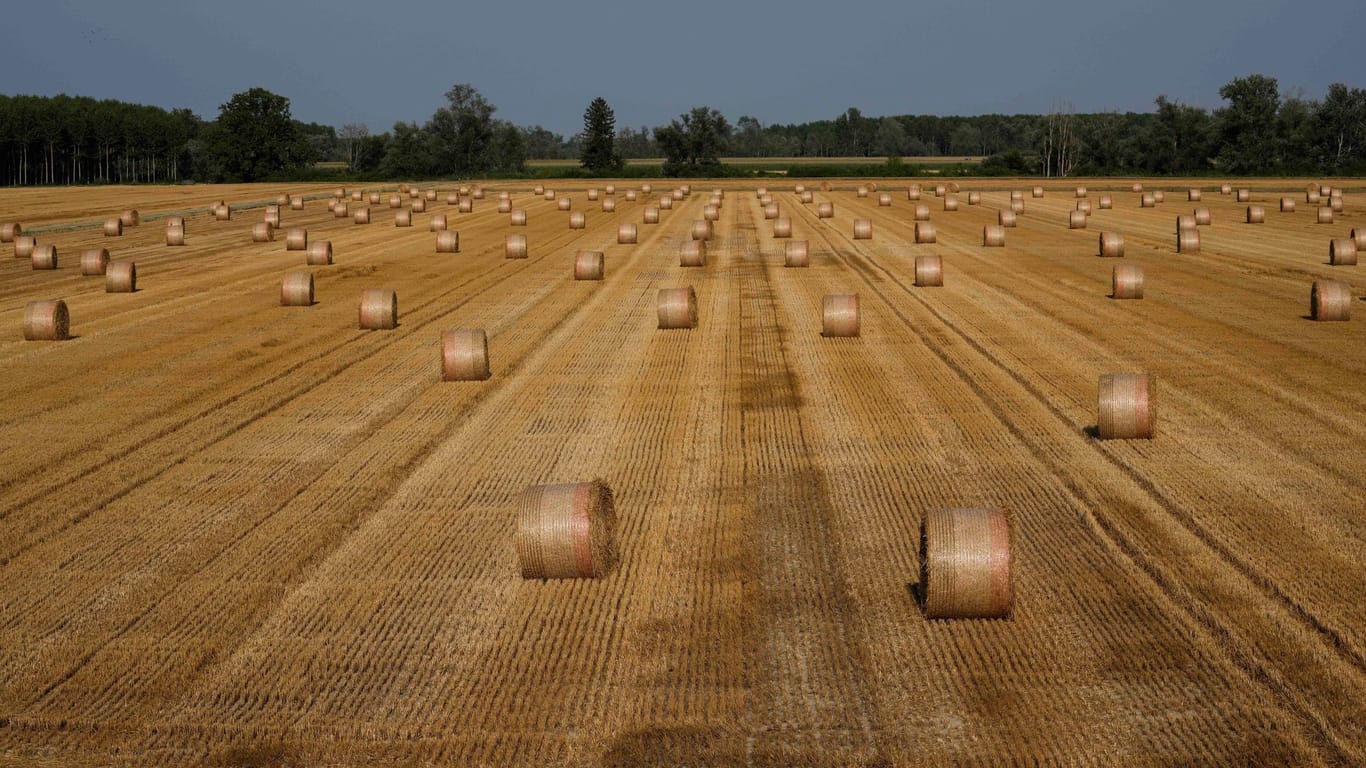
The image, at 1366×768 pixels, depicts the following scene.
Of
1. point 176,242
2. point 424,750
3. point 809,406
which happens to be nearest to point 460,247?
point 176,242

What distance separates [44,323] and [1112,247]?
24.3 meters

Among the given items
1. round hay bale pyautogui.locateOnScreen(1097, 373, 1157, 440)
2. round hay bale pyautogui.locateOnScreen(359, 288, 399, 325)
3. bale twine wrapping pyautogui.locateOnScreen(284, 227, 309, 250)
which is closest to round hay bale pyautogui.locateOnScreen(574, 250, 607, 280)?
round hay bale pyautogui.locateOnScreen(359, 288, 399, 325)

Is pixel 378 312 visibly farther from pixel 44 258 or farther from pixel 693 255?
pixel 44 258

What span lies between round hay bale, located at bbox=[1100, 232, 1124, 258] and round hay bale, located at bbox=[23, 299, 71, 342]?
2391 cm

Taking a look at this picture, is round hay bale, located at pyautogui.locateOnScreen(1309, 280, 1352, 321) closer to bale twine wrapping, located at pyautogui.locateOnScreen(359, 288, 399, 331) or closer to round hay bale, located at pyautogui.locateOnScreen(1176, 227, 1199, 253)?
round hay bale, located at pyautogui.locateOnScreen(1176, 227, 1199, 253)

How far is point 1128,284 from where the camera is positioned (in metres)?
25.3

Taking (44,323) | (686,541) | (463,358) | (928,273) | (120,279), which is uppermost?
(928,273)

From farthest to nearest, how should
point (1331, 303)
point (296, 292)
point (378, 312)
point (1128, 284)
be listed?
1. point (296, 292)
2. point (1128, 284)
3. point (378, 312)
4. point (1331, 303)

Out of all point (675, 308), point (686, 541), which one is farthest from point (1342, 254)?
point (686, 541)

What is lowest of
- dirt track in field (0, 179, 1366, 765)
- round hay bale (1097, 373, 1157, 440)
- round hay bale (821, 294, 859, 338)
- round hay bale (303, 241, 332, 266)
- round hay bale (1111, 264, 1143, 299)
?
dirt track in field (0, 179, 1366, 765)

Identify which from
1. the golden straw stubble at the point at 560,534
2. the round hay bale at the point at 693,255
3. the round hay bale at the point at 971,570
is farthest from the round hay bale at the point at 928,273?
the round hay bale at the point at 971,570

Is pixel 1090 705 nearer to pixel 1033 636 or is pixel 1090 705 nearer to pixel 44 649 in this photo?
pixel 1033 636

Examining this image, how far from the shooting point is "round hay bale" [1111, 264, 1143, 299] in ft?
83.0

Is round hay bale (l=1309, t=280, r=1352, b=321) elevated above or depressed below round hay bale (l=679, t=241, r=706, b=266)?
→ below
